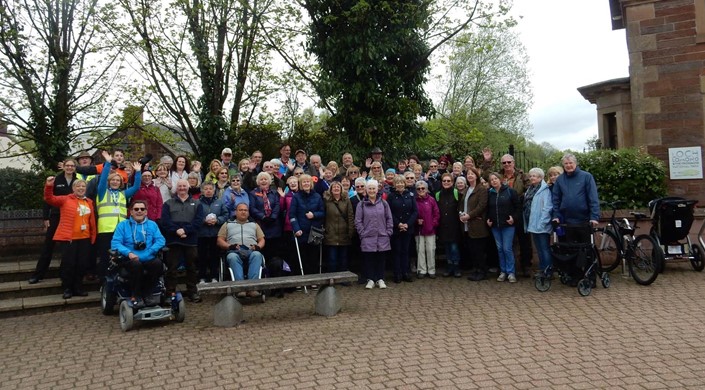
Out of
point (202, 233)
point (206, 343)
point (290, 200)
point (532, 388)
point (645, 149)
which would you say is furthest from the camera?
point (645, 149)

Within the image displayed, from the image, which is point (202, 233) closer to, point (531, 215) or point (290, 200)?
point (290, 200)

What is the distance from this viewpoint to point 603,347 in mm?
5180

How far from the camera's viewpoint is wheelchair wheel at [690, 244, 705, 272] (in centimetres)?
877

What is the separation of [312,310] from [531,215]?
12.8 feet

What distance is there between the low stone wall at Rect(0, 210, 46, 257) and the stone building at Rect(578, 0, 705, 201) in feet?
42.3

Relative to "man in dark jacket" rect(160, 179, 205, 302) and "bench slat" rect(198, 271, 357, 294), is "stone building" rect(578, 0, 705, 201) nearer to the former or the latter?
"bench slat" rect(198, 271, 357, 294)

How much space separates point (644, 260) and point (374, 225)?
4234 mm

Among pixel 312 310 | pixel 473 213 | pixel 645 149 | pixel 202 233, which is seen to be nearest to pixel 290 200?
pixel 202 233

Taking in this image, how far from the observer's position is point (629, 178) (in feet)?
33.9

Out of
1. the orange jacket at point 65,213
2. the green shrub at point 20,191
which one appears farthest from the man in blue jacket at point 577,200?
the green shrub at point 20,191

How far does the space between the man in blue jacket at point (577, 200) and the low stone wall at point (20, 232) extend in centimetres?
944

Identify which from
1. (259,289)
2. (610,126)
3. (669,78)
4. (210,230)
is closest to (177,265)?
(210,230)

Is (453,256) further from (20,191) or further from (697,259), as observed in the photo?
(20,191)

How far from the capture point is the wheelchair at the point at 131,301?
6.42 metres
